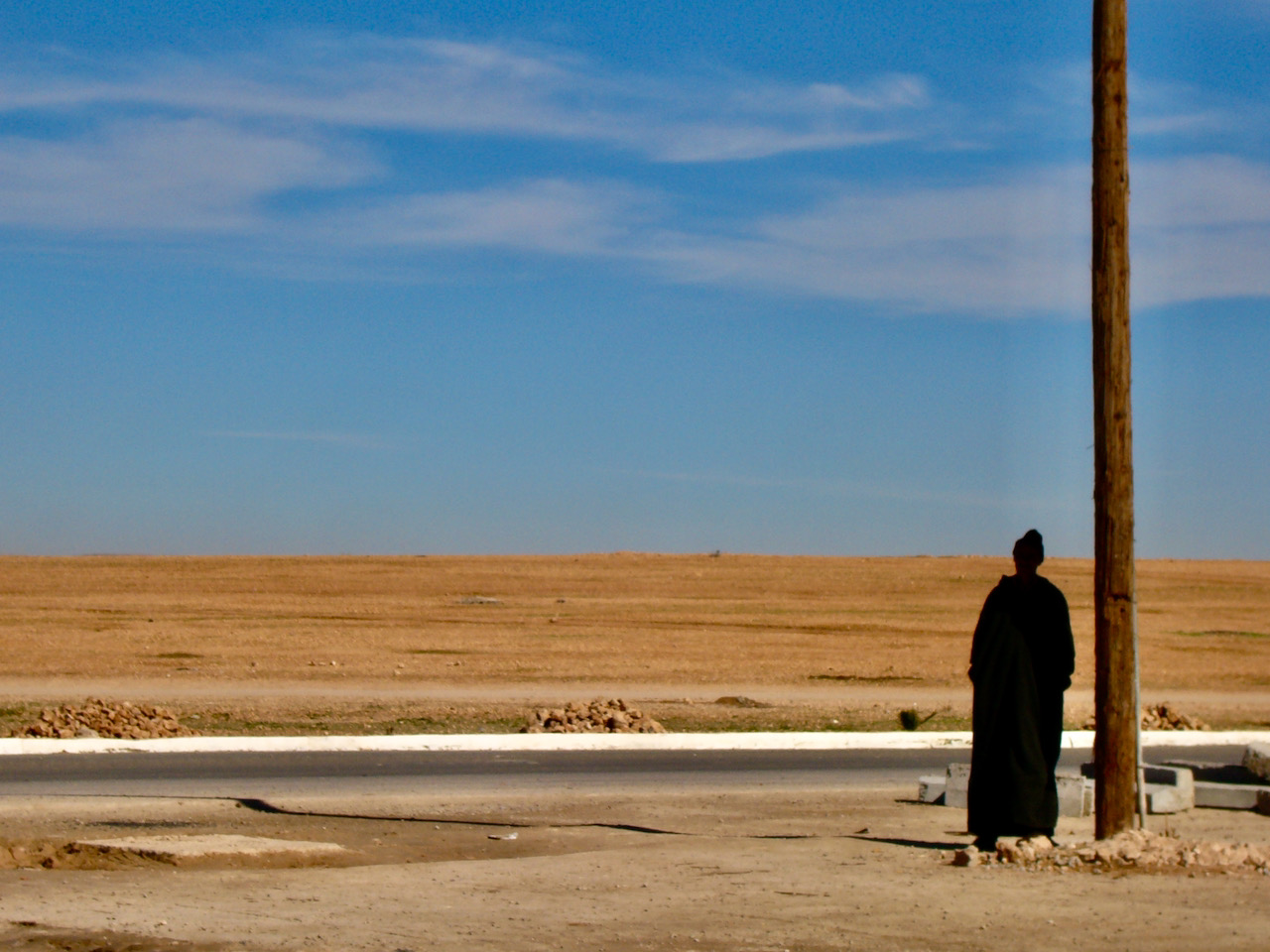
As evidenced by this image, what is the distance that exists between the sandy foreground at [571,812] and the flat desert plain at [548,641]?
21 cm

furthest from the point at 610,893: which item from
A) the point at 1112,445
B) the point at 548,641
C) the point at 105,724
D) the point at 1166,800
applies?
the point at 548,641

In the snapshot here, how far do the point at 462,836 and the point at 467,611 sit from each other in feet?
137

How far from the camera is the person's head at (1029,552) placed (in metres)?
8.62

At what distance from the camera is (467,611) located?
51.7m

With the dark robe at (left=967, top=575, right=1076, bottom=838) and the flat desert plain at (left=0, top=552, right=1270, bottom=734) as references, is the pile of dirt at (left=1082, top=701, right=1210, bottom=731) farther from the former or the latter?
the dark robe at (left=967, top=575, right=1076, bottom=838)

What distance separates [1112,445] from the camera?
8.88m

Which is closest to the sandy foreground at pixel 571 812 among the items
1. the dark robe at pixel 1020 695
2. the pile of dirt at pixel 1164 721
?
the dark robe at pixel 1020 695

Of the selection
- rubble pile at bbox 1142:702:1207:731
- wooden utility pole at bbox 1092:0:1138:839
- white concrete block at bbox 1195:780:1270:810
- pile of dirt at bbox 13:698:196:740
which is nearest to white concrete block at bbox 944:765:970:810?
white concrete block at bbox 1195:780:1270:810

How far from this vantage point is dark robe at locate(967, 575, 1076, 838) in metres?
8.68

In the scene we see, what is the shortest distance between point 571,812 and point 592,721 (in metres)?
5.97

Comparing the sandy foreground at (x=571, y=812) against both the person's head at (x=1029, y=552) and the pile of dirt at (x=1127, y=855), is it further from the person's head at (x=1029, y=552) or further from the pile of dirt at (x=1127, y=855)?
the person's head at (x=1029, y=552)

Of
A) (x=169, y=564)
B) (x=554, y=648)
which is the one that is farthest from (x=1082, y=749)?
(x=169, y=564)

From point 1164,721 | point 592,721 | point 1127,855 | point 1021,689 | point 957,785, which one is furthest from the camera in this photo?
point 1164,721

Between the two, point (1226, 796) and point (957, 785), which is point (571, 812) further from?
point (1226, 796)
